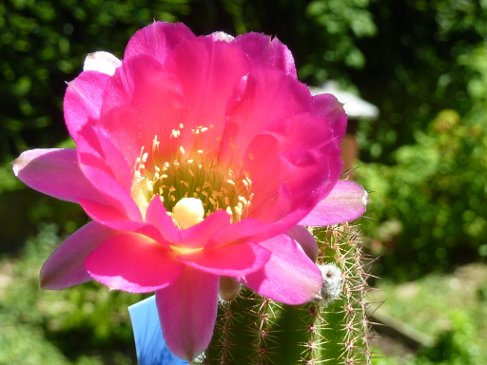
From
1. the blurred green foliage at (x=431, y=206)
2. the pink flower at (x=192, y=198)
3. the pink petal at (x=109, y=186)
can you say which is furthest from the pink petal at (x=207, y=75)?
the blurred green foliage at (x=431, y=206)

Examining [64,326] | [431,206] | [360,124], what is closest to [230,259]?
[64,326]

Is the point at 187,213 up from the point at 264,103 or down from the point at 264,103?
down

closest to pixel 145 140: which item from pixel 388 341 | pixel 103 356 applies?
pixel 103 356

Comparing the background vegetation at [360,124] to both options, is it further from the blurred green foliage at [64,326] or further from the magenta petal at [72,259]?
the magenta petal at [72,259]

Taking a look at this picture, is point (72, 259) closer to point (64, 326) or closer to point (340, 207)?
point (340, 207)

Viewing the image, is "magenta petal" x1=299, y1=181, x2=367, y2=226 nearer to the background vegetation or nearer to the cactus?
the cactus

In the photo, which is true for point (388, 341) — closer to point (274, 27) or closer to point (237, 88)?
point (274, 27)
